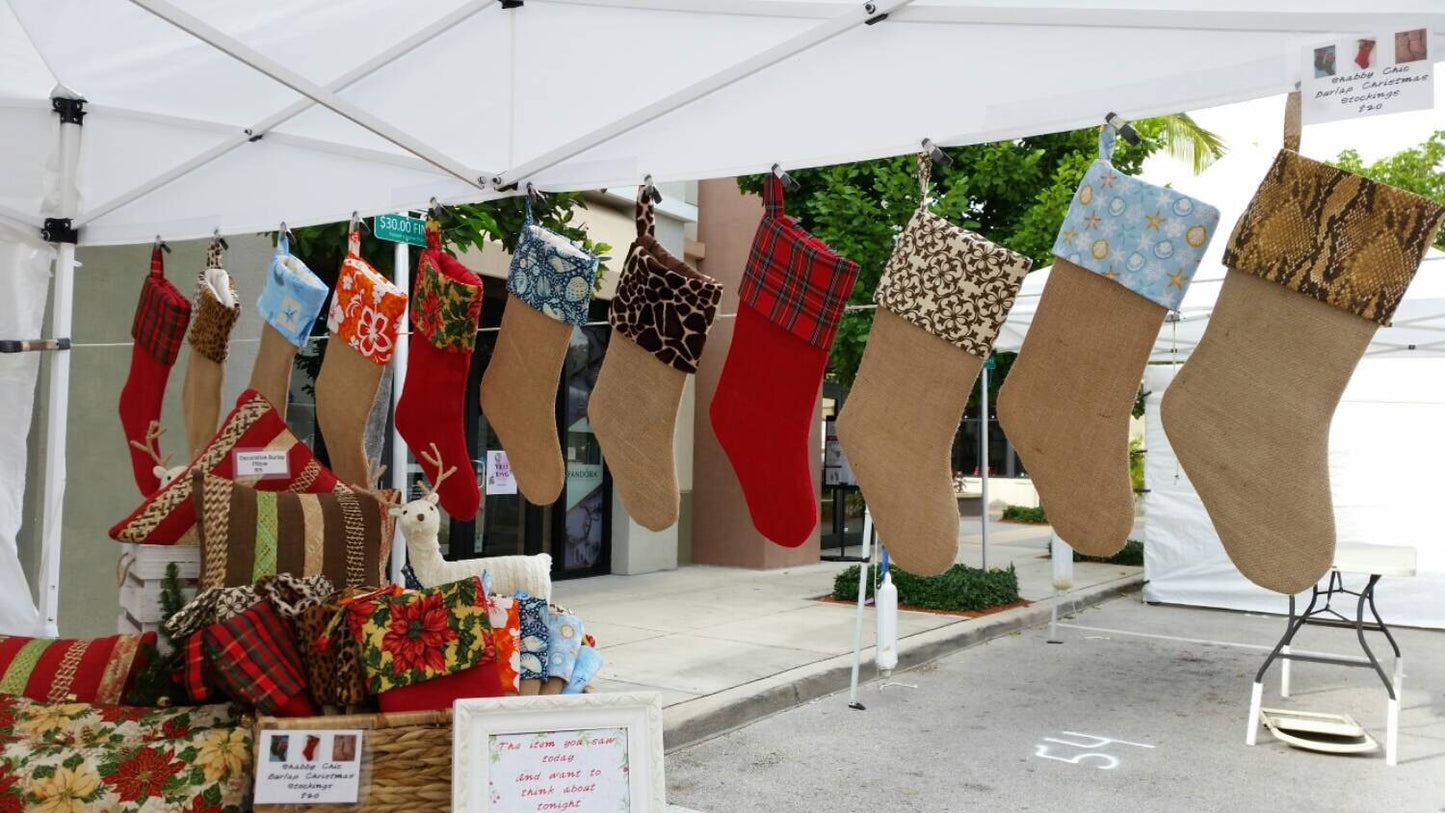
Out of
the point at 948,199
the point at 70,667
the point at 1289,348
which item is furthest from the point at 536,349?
the point at 948,199

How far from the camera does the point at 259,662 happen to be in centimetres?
168

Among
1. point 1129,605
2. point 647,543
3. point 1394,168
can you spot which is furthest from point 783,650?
point 1394,168

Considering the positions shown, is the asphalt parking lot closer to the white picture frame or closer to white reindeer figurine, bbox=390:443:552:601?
white reindeer figurine, bbox=390:443:552:601

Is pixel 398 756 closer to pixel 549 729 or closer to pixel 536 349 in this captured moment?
pixel 549 729

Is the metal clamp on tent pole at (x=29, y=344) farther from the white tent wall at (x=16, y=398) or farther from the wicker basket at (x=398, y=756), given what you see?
the wicker basket at (x=398, y=756)

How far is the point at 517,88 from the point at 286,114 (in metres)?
0.68

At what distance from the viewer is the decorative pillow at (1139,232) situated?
4.76ft

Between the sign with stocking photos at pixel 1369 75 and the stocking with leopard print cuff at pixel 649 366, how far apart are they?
0.98 meters

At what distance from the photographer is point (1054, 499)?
158 cm

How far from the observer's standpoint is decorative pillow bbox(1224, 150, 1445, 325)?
1.28 metres

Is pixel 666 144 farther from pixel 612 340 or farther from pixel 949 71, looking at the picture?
pixel 949 71

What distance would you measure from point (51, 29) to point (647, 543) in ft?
24.7

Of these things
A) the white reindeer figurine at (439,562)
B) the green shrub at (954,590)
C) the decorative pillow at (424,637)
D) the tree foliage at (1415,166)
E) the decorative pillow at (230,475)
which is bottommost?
the green shrub at (954,590)

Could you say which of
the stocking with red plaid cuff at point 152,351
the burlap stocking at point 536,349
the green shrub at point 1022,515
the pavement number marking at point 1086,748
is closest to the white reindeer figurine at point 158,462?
the stocking with red plaid cuff at point 152,351
